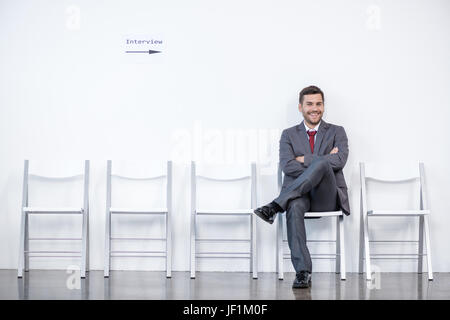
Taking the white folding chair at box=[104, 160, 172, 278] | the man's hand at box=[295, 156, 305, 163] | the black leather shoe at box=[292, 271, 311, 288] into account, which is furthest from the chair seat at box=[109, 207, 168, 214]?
the black leather shoe at box=[292, 271, 311, 288]

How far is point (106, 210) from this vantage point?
5.01 m

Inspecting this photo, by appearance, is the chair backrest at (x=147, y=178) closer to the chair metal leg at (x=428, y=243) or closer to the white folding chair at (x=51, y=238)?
the white folding chair at (x=51, y=238)

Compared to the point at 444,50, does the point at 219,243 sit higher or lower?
lower

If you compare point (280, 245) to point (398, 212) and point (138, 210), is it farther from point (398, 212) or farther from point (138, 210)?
point (138, 210)

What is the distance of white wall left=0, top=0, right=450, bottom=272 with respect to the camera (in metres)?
5.20

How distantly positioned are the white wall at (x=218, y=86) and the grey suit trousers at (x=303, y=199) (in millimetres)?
679

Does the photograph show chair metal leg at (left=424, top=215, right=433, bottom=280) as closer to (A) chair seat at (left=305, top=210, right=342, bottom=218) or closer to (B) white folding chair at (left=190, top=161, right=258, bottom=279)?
(A) chair seat at (left=305, top=210, right=342, bottom=218)

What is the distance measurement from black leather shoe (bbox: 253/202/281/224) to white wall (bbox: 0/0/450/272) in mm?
860

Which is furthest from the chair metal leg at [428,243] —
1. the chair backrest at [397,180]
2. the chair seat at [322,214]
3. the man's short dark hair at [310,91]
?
the man's short dark hair at [310,91]

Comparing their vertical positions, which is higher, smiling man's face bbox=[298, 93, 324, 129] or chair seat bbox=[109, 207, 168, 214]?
smiling man's face bbox=[298, 93, 324, 129]

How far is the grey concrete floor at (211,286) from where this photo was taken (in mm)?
3652

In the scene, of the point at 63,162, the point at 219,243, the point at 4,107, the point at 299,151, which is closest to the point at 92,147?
the point at 63,162
